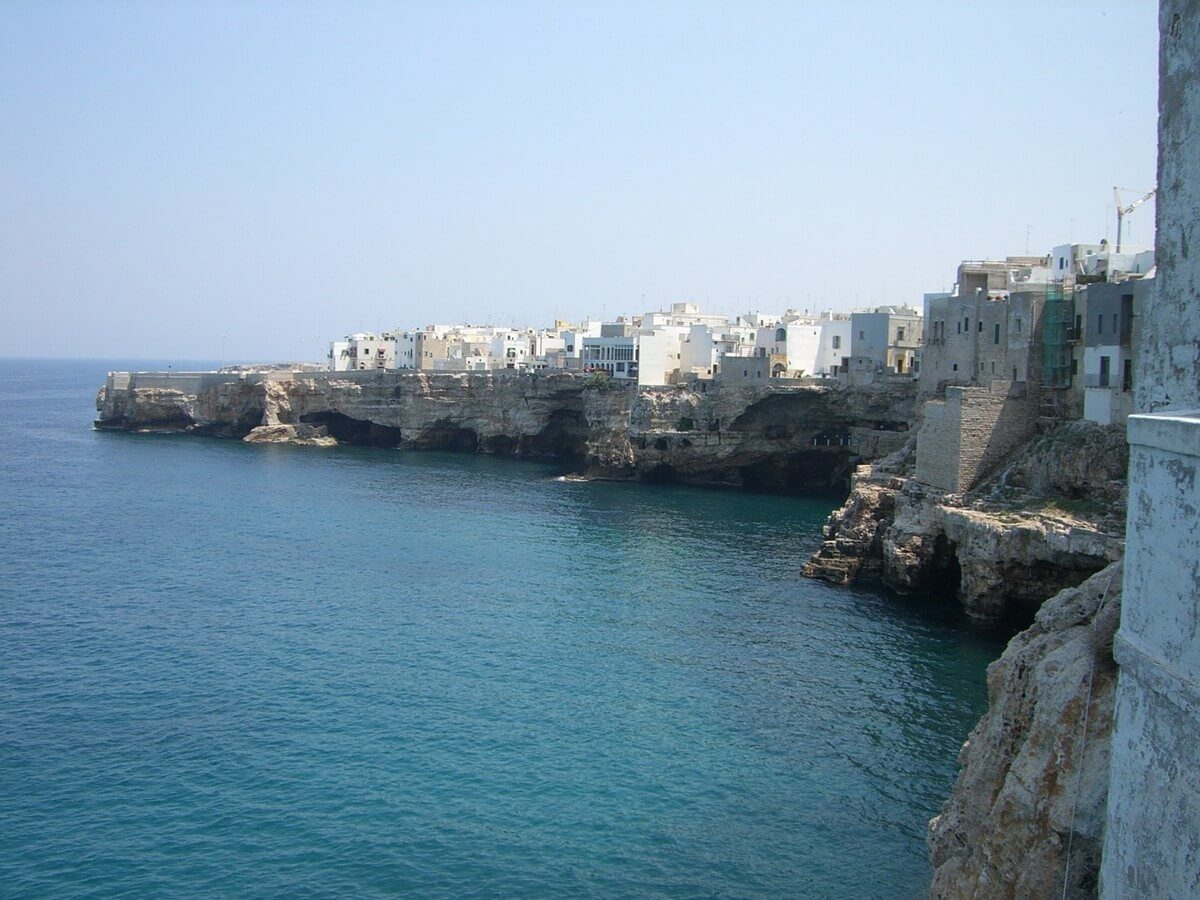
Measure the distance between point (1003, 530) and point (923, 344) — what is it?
19171 millimetres

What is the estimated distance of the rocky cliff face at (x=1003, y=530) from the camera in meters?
31.3

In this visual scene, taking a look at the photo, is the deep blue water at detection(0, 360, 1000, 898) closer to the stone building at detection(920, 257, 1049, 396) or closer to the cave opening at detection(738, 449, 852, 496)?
the stone building at detection(920, 257, 1049, 396)

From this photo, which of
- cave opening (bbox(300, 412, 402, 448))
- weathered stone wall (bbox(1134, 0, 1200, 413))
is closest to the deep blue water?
weathered stone wall (bbox(1134, 0, 1200, 413))

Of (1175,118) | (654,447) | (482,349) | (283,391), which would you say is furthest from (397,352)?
(1175,118)

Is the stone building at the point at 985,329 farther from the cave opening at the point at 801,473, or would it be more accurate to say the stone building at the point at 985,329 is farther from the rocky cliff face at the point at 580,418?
the cave opening at the point at 801,473

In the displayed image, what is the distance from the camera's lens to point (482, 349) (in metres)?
101

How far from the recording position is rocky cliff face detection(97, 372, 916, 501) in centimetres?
6209

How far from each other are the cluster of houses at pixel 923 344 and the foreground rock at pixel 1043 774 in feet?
67.7

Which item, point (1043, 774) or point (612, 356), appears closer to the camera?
point (1043, 774)

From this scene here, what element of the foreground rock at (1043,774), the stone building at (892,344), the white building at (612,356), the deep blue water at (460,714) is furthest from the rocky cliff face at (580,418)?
the foreground rock at (1043,774)

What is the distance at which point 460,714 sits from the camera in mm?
25578

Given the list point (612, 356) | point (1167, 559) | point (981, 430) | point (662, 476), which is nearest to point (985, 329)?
point (981, 430)

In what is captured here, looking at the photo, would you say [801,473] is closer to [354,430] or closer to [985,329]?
[985,329]

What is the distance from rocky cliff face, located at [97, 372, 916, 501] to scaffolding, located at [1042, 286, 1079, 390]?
55.1 ft
